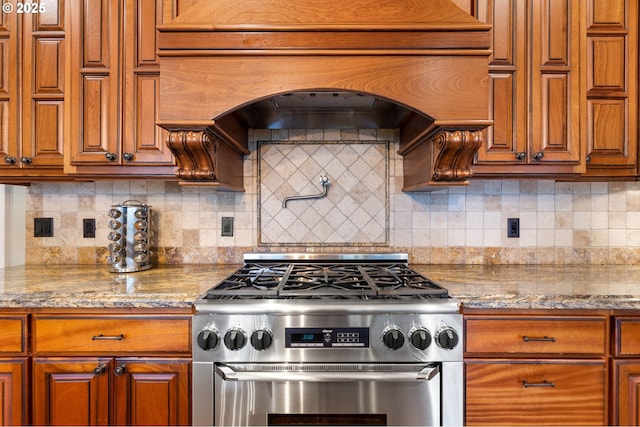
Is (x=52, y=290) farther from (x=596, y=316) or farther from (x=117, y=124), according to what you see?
(x=596, y=316)

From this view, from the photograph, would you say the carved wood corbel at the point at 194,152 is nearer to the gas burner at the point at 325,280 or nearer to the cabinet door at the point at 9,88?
the gas burner at the point at 325,280

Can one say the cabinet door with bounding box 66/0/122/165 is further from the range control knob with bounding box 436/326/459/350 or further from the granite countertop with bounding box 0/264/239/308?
the range control knob with bounding box 436/326/459/350

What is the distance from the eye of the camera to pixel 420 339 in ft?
3.94

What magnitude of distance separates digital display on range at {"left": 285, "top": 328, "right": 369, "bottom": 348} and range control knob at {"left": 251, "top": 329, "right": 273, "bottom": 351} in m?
0.06

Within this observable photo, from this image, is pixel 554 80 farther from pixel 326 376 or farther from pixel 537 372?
pixel 326 376

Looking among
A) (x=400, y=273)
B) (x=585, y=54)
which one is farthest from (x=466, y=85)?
(x=400, y=273)

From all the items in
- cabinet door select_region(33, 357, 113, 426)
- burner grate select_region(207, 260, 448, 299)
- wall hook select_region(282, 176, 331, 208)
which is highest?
wall hook select_region(282, 176, 331, 208)

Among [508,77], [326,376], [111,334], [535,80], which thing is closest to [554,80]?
[535,80]

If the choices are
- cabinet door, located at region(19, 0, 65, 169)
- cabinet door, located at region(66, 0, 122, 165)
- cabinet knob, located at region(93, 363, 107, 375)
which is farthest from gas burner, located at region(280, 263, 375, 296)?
cabinet door, located at region(19, 0, 65, 169)

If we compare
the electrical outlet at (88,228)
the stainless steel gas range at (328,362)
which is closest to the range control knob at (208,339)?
the stainless steel gas range at (328,362)

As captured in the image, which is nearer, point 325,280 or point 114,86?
point 325,280

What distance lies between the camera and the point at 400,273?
1654mm

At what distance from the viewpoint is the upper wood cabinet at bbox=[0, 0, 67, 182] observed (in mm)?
1613

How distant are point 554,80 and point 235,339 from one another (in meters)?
1.78
